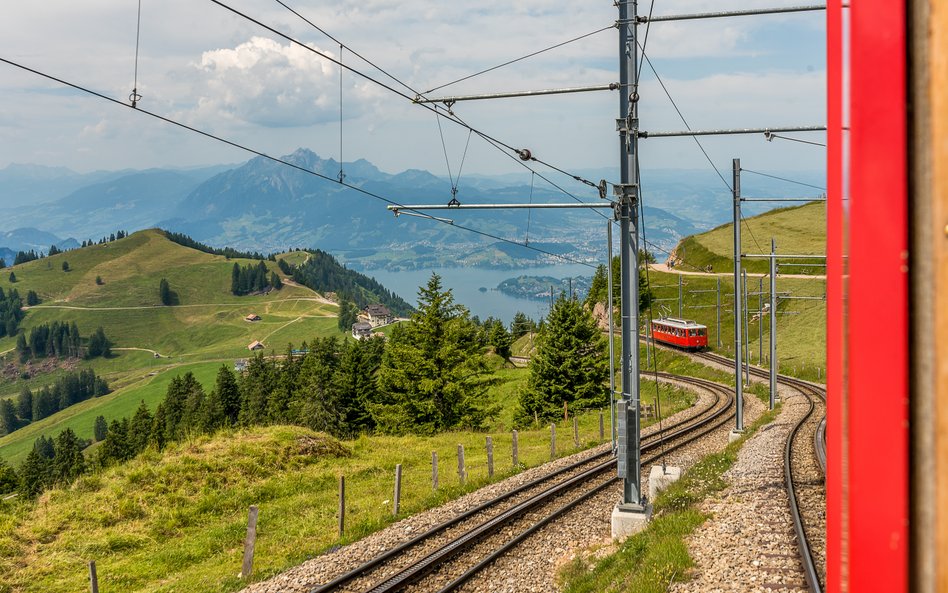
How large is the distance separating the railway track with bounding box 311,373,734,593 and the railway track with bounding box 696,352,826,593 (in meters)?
3.21

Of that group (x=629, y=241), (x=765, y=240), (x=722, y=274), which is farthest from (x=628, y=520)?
(x=765, y=240)

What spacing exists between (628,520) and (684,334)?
5345 cm

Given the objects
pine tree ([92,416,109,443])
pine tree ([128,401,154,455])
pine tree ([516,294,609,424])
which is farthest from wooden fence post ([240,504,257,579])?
pine tree ([92,416,109,443])

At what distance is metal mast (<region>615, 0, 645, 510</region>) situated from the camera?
1288 centimetres

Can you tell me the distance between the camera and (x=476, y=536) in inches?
567

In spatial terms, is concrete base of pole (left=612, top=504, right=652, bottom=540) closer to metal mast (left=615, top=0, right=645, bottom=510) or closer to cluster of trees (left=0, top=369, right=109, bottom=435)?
metal mast (left=615, top=0, right=645, bottom=510)

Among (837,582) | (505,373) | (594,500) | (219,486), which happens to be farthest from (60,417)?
(837,582)

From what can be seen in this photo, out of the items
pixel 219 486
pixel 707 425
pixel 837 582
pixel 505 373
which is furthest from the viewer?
pixel 505 373

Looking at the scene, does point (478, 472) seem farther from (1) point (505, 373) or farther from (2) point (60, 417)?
(2) point (60, 417)

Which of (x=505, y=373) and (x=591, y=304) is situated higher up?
(x=591, y=304)

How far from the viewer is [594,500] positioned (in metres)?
17.2

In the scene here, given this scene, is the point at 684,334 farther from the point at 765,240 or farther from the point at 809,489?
the point at 809,489

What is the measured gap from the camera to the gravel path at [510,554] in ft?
40.4

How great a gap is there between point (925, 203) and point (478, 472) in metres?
22.6
